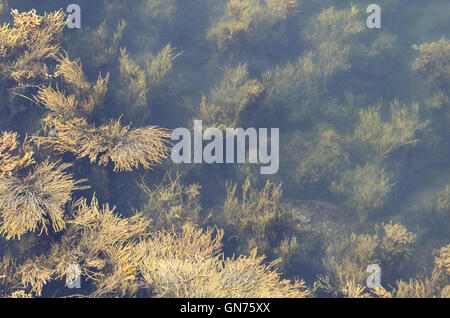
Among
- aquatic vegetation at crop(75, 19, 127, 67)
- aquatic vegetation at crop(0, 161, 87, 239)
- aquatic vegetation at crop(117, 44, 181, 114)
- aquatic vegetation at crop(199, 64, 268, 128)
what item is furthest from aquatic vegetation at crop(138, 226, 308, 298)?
aquatic vegetation at crop(75, 19, 127, 67)

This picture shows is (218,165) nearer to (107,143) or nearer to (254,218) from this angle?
(254,218)

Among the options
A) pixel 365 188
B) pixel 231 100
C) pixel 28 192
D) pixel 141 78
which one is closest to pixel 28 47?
pixel 141 78

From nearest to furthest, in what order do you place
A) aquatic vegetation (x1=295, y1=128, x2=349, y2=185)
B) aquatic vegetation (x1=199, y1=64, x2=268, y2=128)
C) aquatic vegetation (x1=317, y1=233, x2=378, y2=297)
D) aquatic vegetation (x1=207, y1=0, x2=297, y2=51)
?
aquatic vegetation (x1=317, y1=233, x2=378, y2=297), aquatic vegetation (x1=295, y1=128, x2=349, y2=185), aquatic vegetation (x1=199, y1=64, x2=268, y2=128), aquatic vegetation (x1=207, y1=0, x2=297, y2=51)

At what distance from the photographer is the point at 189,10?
6.55 metres

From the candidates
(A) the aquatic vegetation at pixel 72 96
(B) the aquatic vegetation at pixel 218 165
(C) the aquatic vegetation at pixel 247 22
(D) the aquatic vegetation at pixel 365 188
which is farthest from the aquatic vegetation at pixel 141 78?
(D) the aquatic vegetation at pixel 365 188

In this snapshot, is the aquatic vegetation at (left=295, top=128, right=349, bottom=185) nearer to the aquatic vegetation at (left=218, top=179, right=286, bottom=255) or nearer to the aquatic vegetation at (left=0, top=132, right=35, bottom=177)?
the aquatic vegetation at (left=218, top=179, right=286, bottom=255)

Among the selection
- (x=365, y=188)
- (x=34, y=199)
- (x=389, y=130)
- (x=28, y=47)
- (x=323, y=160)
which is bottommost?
(x=34, y=199)

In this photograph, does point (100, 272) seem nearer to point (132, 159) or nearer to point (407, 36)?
point (132, 159)

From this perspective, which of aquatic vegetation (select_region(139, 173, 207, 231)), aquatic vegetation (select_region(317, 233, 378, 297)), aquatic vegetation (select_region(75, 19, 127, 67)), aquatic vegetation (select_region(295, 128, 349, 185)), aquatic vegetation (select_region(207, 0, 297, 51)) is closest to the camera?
aquatic vegetation (select_region(317, 233, 378, 297))

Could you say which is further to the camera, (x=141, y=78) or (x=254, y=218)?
(x=141, y=78)

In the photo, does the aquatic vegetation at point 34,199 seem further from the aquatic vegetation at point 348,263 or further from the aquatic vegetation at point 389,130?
the aquatic vegetation at point 389,130

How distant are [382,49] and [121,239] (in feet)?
18.8

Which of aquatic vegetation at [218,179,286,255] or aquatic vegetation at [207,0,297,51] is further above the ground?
aquatic vegetation at [207,0,297,51]
